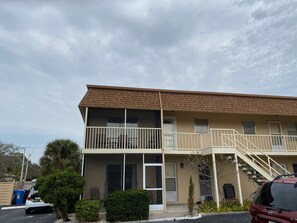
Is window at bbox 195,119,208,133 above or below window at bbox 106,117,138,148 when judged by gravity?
above

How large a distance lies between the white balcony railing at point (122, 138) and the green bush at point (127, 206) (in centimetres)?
295

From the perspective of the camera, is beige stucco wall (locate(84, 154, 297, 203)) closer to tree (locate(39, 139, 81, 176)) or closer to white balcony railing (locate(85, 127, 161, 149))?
white balcony railing (locate(85, 127, 161, 149))

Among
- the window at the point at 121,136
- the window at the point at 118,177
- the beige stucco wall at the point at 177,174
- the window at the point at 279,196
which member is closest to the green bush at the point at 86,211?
the beige stucco wall at the point at 177,174

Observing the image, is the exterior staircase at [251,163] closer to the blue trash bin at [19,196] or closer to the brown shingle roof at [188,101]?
the brown shingle roof at [188,101]

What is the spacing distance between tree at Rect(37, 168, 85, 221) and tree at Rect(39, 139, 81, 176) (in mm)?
6790

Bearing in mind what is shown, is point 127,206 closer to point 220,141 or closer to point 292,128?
point 220,141

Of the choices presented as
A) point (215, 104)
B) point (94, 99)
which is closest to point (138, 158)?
point (94, 99)

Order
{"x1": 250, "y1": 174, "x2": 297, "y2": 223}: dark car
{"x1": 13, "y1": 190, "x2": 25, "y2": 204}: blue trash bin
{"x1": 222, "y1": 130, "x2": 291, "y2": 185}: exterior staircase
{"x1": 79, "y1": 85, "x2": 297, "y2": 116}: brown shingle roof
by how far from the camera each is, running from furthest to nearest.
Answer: {"x1": 13, "y1": 190, "x2": 25, "y2": 204}: blue trash bin → {"x1": 79, "y1": 85, "x2": 297, "y2": 116}: brown shingle roof → {"x1": 222, "y1": 130, "x2": 291, "y2": 185}: exterior staircase → {"x1": 250, "y1": 174, "x2": 297, "y2": 223}: dark car

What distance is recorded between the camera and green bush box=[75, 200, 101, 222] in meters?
10.4

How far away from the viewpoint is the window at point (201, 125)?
1596cm

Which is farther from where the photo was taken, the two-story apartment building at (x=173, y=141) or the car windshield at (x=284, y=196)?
the two-story apartment building at (x=173, y=141)

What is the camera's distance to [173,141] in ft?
48.5

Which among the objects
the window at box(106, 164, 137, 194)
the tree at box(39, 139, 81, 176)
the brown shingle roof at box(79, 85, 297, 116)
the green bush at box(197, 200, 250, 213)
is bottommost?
the green bush at box(197, 200, 250, 213)

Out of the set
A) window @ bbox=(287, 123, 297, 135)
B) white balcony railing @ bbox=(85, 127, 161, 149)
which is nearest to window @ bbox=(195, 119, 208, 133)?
white balcony railing @ bbox=(85, 127, 161, 149)
